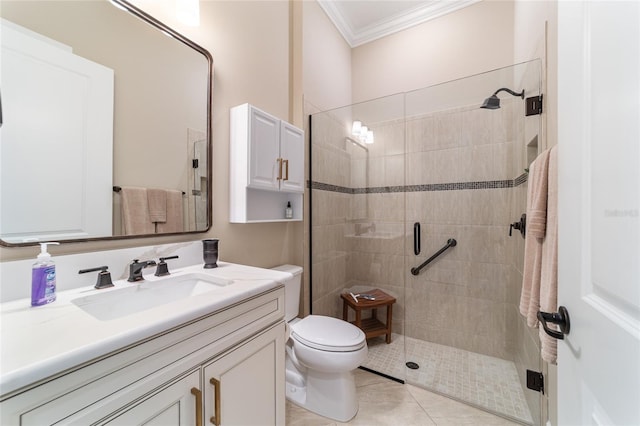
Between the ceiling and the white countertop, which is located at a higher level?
the ceiling

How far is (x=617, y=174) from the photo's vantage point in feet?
1.39

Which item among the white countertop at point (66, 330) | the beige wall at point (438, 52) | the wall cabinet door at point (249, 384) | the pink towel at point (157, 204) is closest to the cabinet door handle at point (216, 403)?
the wall cabinet door at point (249, 384)

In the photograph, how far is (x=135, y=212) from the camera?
1125 millimetres

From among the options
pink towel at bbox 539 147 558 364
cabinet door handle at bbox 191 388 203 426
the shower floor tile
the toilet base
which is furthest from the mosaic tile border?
cabinet door handle at bbox 191 388 203 426

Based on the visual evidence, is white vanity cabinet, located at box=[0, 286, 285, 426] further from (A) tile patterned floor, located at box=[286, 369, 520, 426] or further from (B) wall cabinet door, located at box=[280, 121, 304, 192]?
(B) wall cabinet door, located at box=[280, 121, 304, 192]

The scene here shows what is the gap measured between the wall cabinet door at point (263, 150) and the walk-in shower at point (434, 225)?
1.89 ft

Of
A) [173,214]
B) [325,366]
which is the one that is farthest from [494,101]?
[173,214]

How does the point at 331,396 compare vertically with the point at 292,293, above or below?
below

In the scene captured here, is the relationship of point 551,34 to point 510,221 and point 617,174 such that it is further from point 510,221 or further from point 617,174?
point 617,174

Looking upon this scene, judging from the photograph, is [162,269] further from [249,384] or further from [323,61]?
[323,61]

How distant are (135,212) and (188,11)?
999 millimetres

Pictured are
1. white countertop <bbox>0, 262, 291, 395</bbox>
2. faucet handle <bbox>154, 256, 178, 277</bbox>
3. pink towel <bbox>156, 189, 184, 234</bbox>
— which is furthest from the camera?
pink towel <bbox>156, 189, 184, 234</bbox>

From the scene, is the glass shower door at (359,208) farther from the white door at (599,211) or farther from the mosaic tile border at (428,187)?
the white door at (599,211)

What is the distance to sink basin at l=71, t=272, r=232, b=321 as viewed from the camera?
876mm
